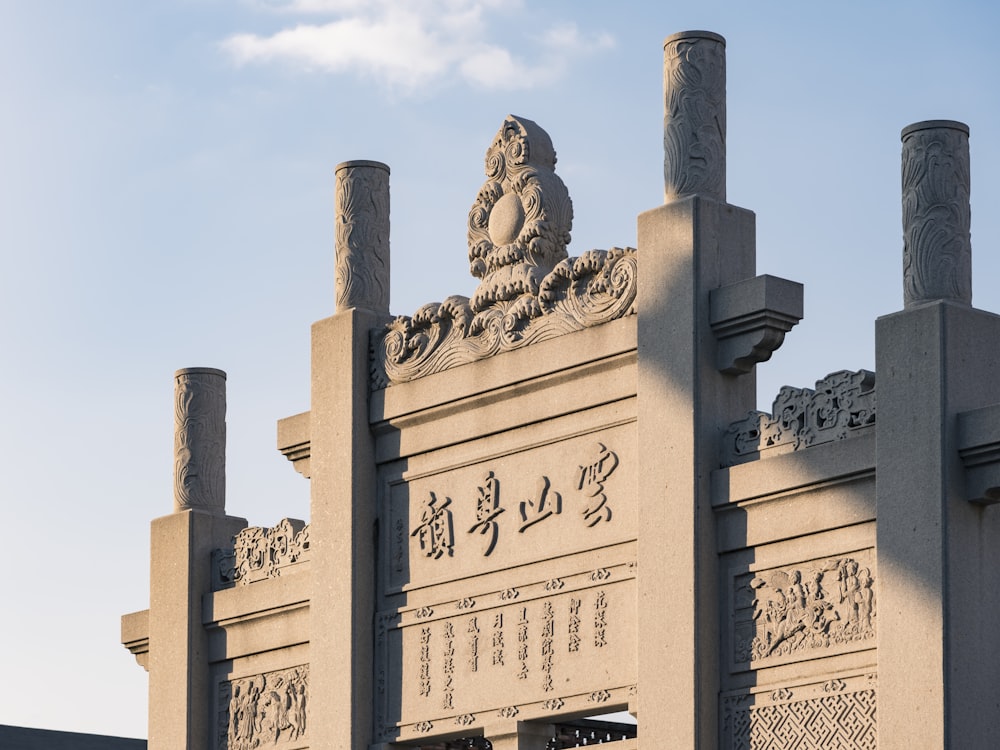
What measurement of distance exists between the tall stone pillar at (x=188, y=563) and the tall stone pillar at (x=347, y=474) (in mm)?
1321

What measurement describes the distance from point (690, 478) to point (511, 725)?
1.92 meters

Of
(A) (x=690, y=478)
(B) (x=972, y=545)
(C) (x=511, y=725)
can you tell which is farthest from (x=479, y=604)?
(B) (x=972, y=545)

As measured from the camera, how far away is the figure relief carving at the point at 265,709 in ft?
50.1

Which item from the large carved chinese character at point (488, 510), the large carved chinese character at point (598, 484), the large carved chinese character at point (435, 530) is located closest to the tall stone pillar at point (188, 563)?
the large carved chinese character at point (435, 530)

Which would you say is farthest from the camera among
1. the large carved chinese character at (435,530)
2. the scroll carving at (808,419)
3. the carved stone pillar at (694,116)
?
the large carved chinese character at (435,530)

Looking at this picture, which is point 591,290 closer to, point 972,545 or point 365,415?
point 365,415

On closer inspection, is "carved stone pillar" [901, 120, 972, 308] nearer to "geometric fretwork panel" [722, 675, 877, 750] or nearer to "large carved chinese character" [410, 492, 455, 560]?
"geometric fretwork panel" [722, 675, 877, 750]

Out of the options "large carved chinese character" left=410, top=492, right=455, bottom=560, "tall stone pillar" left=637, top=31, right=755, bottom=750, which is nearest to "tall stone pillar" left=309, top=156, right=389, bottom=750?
"large carved chinese character" left=410, top=492, right=455, bottom=560

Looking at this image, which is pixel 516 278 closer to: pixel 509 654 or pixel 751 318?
pixel 751 318

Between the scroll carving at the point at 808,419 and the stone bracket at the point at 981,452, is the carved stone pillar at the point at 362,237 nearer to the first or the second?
the scroll carving at the point at 808,419

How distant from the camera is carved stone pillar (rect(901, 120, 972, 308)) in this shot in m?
11.9

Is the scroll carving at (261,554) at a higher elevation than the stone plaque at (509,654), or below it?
higher

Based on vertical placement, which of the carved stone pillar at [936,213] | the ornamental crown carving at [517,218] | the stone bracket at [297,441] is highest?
the ornamental crown carving at [517,218]

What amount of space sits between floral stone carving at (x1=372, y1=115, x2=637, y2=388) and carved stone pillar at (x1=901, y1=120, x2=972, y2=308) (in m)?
1.88
